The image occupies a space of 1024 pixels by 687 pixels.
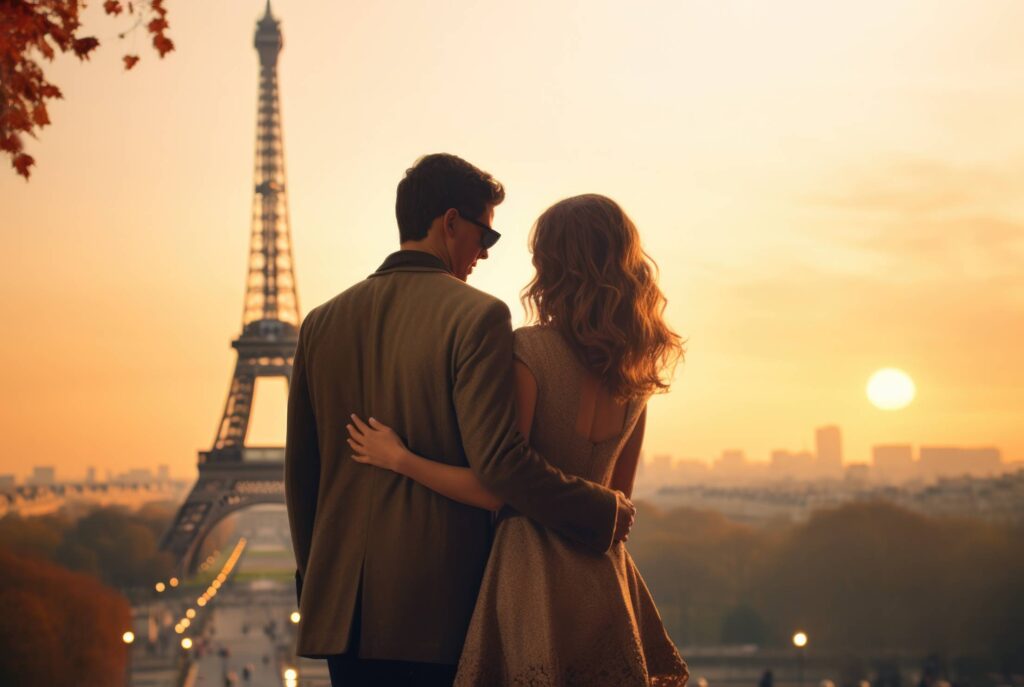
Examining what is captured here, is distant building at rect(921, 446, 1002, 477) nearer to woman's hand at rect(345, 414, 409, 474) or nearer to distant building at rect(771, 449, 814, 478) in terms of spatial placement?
distant building at rect(771, 449, 814, 478)

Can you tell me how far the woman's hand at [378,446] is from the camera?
9.85 ft

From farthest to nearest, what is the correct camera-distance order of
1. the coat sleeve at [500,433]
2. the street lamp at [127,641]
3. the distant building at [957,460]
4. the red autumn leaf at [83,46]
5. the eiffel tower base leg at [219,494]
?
the distant building at [957,460], the eiffel tower base leg at [219,494], the street lamp at [127,641], the red autumn leaf at [83,46], the coat sleeve at [500,433]

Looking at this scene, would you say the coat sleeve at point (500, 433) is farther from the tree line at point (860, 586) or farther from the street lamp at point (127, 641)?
the tree line at point (860, 586)

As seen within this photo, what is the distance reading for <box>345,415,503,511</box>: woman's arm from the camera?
2.99 m

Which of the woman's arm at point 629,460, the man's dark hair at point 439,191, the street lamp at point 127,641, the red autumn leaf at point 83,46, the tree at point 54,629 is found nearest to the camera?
the man's dark hair at point 439,191

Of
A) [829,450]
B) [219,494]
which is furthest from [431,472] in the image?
[829,450]

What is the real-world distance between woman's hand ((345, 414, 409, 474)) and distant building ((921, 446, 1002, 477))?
255 feet

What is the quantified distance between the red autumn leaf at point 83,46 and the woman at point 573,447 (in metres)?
2.06

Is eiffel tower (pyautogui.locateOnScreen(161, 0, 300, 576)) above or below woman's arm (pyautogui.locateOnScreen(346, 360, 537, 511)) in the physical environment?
above

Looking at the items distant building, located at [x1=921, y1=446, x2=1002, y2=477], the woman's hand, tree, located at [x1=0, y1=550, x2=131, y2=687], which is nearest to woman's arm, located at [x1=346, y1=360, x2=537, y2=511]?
the woman's hand

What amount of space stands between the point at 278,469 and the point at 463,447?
3497cm

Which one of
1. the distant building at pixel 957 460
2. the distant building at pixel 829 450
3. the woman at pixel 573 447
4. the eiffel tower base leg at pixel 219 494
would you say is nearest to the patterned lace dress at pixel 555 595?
the woman at pixel 573 447

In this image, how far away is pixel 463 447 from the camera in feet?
9.98

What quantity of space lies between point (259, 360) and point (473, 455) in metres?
36.5
